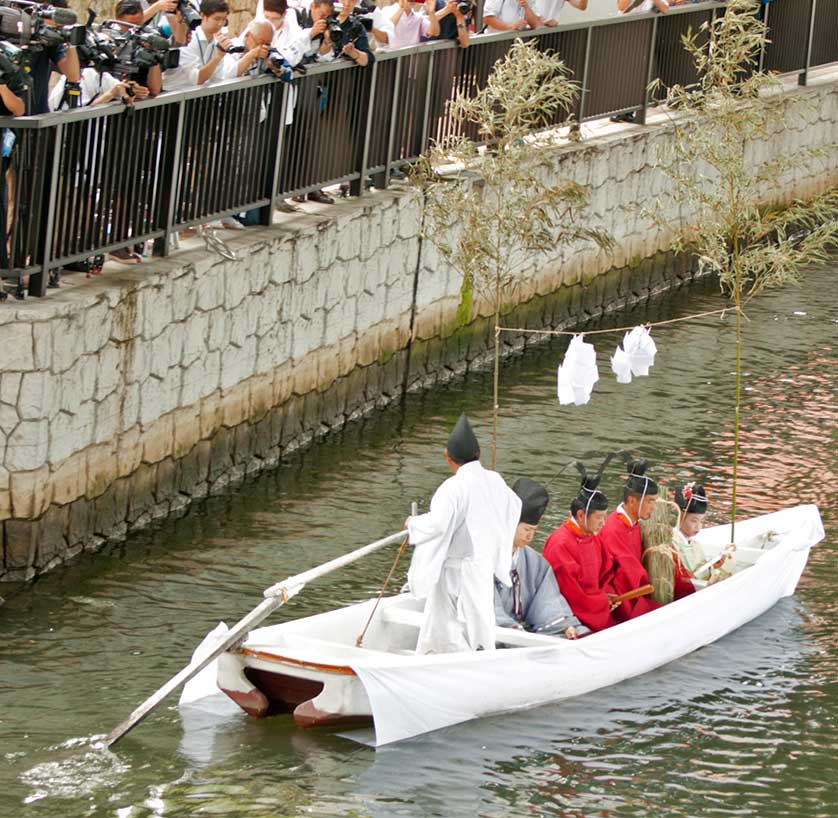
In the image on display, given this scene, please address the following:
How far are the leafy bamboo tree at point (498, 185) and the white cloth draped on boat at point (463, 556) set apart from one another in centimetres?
224

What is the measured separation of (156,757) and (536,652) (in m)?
2.18

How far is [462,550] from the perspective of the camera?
10.3 meters

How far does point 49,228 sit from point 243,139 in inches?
114

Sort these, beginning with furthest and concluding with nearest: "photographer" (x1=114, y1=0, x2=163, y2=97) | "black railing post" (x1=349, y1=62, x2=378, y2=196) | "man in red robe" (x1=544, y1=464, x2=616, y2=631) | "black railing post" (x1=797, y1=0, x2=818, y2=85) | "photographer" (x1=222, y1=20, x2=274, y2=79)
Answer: "black railing post" (x1=797, y1=0, x2=818, y2=85) < "black railing post" (x1=349, y1=62, x2=378, y2=196) < "photographer" (x1=222, y1=20, x2=274, y2=79) < "photographer" (x1=114, y1=0, x2=163, y2=97) < "man in red robe" (x1=544, y1=464, x2=616, y2=631)

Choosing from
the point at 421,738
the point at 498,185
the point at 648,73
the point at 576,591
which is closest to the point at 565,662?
the point at 576,591

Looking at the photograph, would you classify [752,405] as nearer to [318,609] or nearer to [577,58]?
[577,58]

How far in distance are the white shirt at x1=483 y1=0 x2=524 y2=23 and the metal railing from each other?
29 cm

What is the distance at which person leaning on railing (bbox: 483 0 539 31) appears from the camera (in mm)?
18703

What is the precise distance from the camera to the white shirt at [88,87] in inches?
520

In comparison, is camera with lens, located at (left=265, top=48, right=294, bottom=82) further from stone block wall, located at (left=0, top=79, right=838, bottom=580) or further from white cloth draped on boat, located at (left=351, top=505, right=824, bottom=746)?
white cloth draped on boat, located at (left=351, top=505, right=824, bottom=746)

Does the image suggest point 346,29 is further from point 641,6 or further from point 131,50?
point 641,6

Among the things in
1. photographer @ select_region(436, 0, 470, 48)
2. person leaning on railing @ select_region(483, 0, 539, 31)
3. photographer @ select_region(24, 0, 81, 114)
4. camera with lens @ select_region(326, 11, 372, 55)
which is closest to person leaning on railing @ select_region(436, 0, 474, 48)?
photographer @ select_region(436, 0, 470, 48)

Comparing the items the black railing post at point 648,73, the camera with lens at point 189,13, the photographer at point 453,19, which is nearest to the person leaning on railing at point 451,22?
the photographer at point 453,19

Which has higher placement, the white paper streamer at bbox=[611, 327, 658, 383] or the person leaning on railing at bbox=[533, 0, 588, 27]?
the person leaning on railing at bbox=[533, 0, 588, 27]
